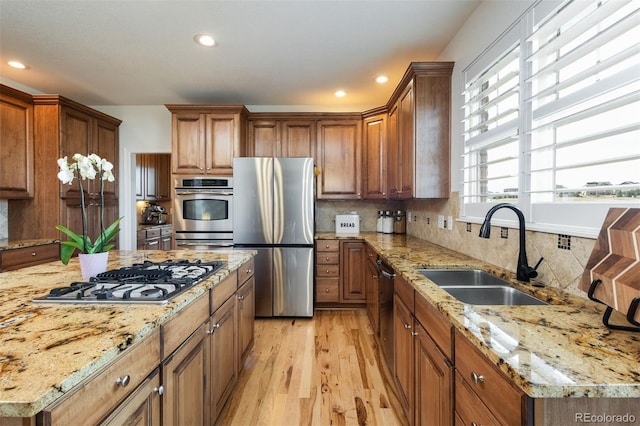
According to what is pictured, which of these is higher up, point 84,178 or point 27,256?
point 84,178

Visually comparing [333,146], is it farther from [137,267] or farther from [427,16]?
[137,267]

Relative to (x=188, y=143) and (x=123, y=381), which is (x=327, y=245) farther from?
(x=123, y=381)

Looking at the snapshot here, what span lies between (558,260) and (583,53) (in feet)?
2.80

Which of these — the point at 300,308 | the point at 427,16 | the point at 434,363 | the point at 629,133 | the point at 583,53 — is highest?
the point at 427,16

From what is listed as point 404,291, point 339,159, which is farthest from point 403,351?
point 339,159

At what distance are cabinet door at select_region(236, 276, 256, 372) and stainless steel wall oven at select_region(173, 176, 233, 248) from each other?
1.20m

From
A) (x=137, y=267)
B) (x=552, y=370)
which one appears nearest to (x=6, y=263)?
(x=137, y=267)

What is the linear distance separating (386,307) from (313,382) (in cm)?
74

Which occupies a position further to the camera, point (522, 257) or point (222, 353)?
point (222, 353)

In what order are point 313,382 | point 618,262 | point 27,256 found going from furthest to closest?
point 27,256 < point 313,382 < point 618,262

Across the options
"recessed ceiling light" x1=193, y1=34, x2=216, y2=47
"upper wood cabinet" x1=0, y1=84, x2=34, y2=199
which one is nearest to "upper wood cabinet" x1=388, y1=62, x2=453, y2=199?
"recessed ceiling light" x1=193, y1=34, x2=216, y2=47

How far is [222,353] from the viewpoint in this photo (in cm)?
165

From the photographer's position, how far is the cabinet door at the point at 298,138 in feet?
12.3

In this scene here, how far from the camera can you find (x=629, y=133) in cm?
104
